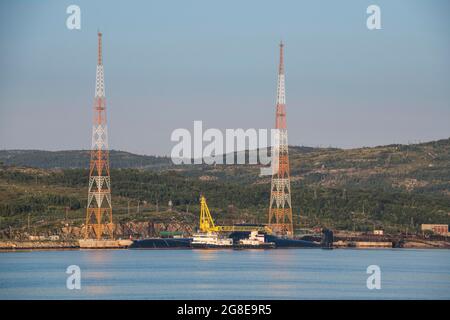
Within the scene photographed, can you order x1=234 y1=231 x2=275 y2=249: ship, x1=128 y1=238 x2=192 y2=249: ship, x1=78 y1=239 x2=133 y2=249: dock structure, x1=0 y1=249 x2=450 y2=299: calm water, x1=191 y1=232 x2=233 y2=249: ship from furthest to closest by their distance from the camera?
x1=234 y1=231 x2=275 y2=249: ship, x1=191 y1=232 x2=233 y2=249: ship, x1=128 y1=238 x2=192 y2=249: ship, x1=78 y1=239 x2=133 y2=249: dock structure, x1=0 y1=249 x2=450 y2=299: calm water

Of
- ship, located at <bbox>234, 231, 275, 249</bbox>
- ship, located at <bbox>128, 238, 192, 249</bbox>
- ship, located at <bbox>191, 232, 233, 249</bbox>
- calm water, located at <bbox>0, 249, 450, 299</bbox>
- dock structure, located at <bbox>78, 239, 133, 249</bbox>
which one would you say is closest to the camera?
calm water, located at <bbox>0, 249, 450, 299</bbox>

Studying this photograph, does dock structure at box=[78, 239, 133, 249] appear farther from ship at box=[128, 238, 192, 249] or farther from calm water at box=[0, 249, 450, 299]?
calm water at box=[0, 249, 450, 299]

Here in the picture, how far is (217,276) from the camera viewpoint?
11188 centimetres

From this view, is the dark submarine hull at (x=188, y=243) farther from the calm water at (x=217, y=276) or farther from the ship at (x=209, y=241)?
the calm water at (x=217, y=276)

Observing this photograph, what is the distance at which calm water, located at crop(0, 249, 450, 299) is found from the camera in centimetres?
9494

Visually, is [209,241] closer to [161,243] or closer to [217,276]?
[161,243]

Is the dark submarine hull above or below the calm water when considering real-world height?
above

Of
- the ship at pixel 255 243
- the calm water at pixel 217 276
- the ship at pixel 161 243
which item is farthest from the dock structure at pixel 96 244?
the ship at pixel 255 243

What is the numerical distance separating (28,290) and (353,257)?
229 feet

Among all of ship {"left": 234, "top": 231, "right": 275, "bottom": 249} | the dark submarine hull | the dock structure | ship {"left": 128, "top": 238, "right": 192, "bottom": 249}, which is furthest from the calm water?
ship {"left": 234, "top": 231, "right": 275, "bottom": 249}

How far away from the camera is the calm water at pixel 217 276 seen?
94938 mm

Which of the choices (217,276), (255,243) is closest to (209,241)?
(255,243)
